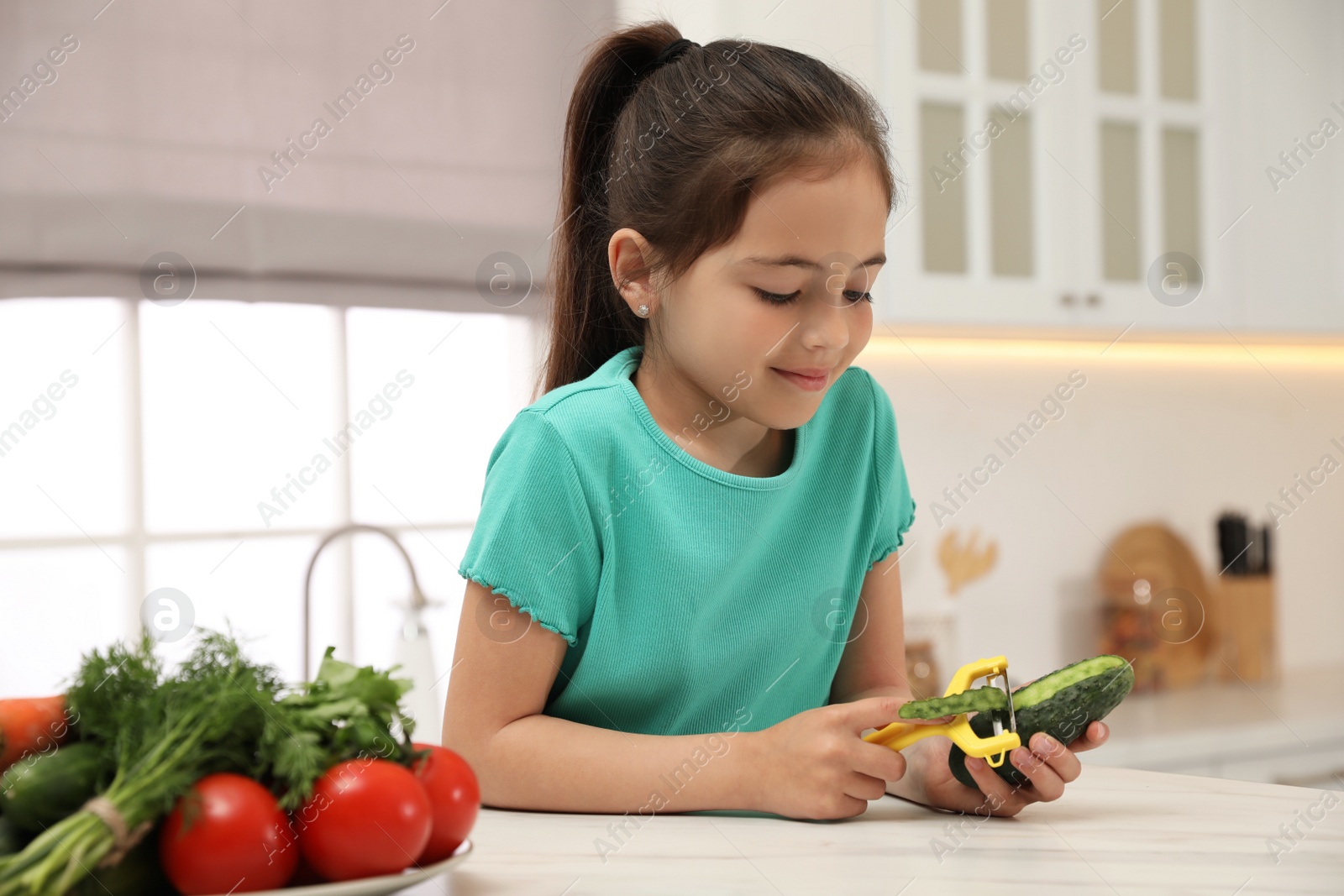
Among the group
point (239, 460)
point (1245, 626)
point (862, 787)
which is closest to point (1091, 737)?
point (862, 787)

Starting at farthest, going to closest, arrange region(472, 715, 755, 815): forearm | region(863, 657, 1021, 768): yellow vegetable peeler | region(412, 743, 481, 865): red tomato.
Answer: region(472, 715, 755, 815): forearm → region(863, 657, 1021, 768): yellow vegetable peeler → region(412, 743, 481, 865): red tomato

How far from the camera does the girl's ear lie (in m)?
0.96

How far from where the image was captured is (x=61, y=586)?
209 centimetres

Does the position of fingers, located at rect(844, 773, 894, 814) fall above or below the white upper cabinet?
below

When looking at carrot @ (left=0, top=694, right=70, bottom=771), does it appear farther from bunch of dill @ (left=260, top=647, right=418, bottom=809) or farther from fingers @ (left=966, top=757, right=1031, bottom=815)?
fingers @ (left=966, top=757, right=1031, bottom=815)

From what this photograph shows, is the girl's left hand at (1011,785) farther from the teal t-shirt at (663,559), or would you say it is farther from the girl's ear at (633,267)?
the girl's ear at (633,267)

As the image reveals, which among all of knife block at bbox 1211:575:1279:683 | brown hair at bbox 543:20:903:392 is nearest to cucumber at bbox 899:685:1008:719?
brown hair at bbox 543:20:903:392

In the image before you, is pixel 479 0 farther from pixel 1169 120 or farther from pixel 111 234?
pixel 1169 120

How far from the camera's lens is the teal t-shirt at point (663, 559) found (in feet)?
2.90

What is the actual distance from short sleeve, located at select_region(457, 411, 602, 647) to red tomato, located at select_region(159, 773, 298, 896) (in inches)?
14.3

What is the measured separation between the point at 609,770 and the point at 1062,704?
307mm

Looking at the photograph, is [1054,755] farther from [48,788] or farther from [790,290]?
[48,788]

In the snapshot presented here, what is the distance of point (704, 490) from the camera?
0.97 meters

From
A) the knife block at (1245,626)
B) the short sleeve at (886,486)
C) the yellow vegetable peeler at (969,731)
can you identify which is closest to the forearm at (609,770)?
the yellow vegetable peeler at (969,731)
